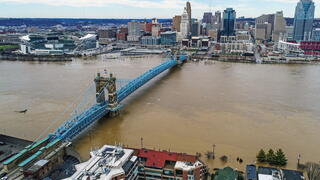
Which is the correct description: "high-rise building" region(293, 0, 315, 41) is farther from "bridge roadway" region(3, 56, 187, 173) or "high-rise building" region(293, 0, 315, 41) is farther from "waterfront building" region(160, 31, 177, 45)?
"bridge roadway" region(3, 56, 187, 173)

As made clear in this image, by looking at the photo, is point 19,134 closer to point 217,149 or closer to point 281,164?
point 217,149

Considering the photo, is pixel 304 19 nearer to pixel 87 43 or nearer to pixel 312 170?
pixel 87 43

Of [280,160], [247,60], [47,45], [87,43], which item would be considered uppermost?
[87,43]

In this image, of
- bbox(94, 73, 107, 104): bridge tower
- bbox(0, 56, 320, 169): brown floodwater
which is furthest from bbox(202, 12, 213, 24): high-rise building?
bbox(94, 73, 107, 104): bridge tower

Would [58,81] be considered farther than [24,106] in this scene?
Yes

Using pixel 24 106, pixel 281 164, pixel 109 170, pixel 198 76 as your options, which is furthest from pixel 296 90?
pixel 24 106

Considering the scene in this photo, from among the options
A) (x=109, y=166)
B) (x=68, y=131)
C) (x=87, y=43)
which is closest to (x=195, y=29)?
(x=87, y=43)

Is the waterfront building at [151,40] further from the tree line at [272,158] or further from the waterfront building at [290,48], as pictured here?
the tree line at [272,158]
